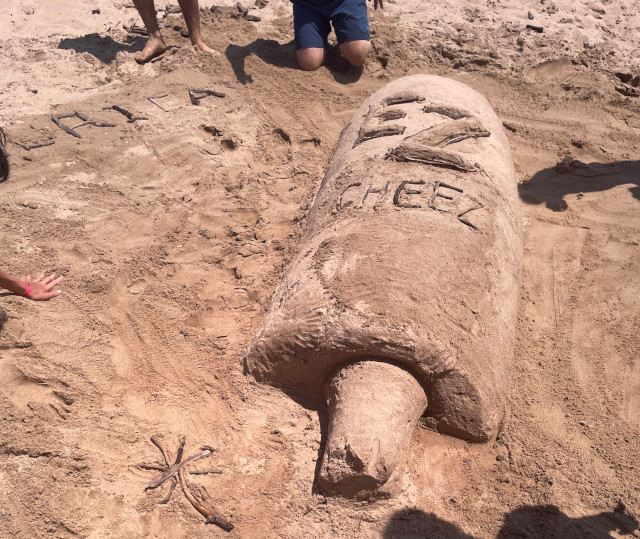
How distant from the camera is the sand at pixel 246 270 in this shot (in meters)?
2.32

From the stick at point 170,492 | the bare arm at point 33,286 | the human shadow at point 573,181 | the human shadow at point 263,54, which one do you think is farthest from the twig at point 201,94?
the stick at point 170,492

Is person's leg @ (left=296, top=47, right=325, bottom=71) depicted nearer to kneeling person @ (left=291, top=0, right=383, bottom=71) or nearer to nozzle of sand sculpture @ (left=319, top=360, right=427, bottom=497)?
kneeling person @ (left=291, top=0, right=383, bottom=71)

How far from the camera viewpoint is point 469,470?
2477 millimetres

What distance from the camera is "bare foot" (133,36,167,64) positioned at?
5.37m

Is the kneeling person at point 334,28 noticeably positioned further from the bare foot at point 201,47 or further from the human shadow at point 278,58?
the bare foot at point 201,47

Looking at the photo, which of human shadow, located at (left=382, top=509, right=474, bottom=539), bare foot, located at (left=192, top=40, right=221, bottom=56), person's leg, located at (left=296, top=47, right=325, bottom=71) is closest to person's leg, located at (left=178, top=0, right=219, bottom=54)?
bare foot, located at (left=192, top=40, right=221, bottom=56)

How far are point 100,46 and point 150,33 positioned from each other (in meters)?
0.65

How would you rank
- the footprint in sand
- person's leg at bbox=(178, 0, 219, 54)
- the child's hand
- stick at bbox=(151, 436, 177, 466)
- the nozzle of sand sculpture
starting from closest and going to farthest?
the nozzle of sand sculpture < stick at bbox=(151, 436, 177, 466) < the footprint in sand < the child's hand < person's leg at bbox=(178, 0, 219, 54)

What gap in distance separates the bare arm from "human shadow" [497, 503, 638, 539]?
2.55 meters

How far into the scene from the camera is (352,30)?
209 inches

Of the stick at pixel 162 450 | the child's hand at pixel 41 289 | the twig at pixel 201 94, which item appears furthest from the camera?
the twig at pixel 201 94

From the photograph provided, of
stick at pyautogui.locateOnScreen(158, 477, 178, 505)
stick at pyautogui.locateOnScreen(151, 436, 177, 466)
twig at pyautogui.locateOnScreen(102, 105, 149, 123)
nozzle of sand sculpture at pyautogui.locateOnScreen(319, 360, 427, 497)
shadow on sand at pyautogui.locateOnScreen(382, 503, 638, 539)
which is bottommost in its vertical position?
shadow on sand at pyautogui.locateOnScreen(382, 503, 638, 539)

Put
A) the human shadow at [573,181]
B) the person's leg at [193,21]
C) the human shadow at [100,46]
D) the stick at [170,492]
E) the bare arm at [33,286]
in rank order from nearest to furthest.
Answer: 1. the stick at [170,492]
2. the bare arm at [33,286]
3. the human shadow at [573,181]
4. the person's leg at [193,21]
5. the human shadow at [100,46]

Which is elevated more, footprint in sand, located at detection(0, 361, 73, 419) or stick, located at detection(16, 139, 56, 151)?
stick, located at detection(16, 139, 56, 151)
